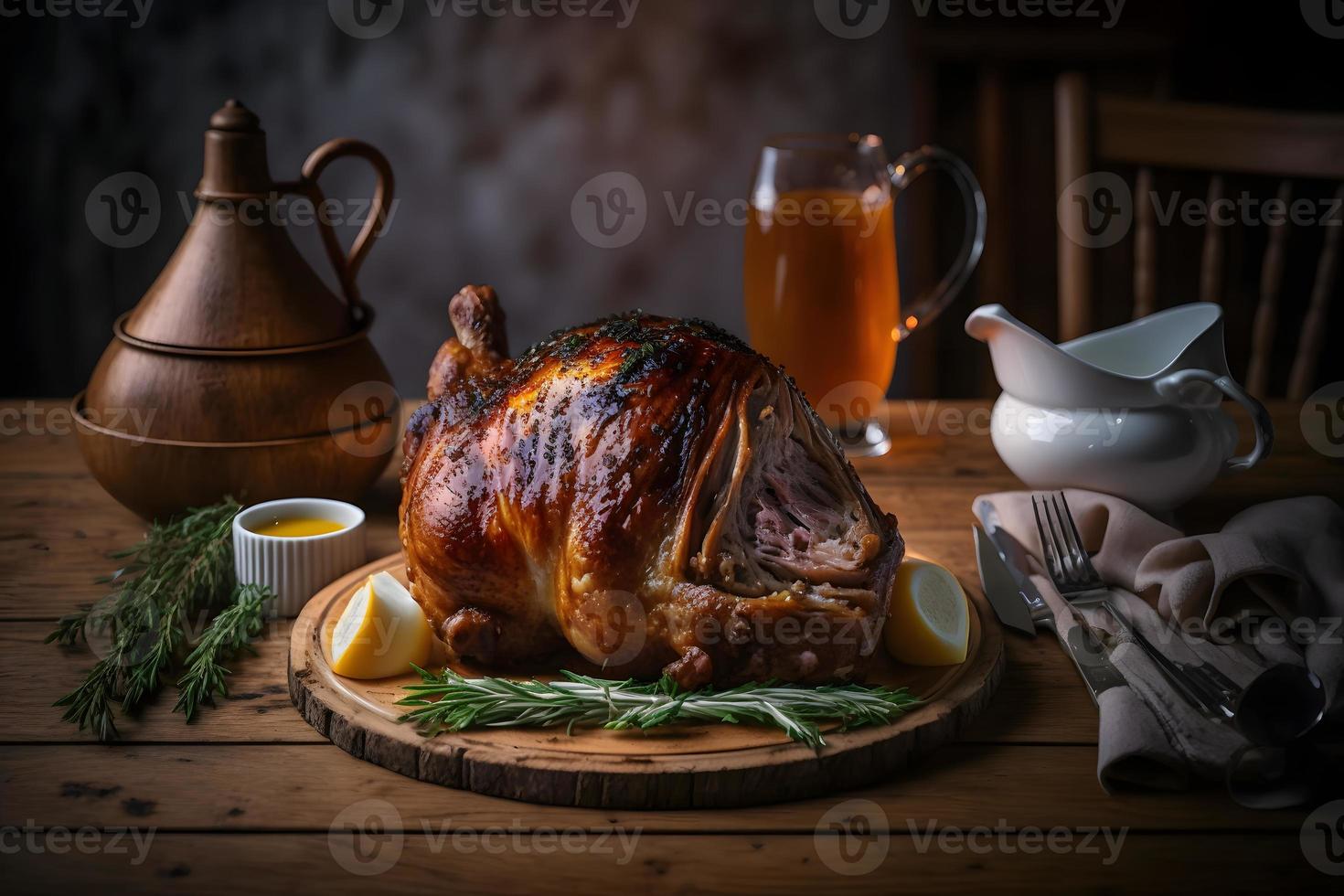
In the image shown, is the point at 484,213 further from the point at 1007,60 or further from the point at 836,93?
the point at 1007,60

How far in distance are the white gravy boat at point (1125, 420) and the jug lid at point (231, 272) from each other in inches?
48.3

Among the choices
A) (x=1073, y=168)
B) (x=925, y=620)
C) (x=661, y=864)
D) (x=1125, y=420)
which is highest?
(x=1073, y=168)

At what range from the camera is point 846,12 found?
427 centimetres

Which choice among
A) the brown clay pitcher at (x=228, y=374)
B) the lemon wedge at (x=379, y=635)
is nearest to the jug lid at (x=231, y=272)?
the brown clay pitcher at (x=228, y=374)

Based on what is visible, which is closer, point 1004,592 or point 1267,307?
point 1004,592

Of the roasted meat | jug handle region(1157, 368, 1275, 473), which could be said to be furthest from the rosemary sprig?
jug handle region(1157, 368, 1275, 473)

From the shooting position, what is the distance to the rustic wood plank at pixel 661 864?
1.23 m

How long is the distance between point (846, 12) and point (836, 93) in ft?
0.90

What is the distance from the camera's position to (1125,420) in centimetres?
210

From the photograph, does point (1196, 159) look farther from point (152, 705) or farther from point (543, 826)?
point (152, 705)

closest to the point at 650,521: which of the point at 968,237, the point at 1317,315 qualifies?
the point at 968,237

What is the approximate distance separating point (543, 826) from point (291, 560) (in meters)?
0.78

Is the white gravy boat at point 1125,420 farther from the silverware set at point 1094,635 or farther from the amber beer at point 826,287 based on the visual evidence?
the amber beer at point 826,287

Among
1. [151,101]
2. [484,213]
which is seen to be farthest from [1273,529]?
[151,101]
